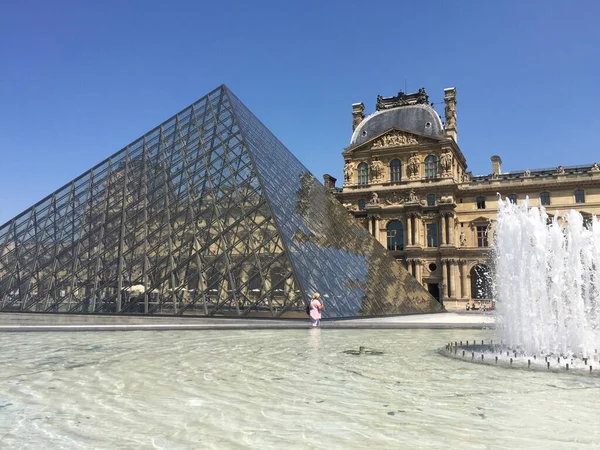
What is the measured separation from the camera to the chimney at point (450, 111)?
46438 millimetres

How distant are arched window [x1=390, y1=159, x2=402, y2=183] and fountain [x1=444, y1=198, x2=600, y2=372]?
34.3 m

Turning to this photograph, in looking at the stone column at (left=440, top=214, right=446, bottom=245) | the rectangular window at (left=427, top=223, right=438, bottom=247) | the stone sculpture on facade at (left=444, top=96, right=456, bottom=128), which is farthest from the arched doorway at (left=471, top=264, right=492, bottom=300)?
the stone sculpture on facade at (left=444, top=96, right=456, bottom=128)

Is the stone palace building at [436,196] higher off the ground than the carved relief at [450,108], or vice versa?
the carved relief at [450,108]

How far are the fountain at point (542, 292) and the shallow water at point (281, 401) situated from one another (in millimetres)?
2251

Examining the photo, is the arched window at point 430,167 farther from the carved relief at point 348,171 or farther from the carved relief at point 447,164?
the carved relief at point 348,171

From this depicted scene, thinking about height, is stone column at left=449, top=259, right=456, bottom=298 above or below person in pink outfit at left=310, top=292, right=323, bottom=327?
above

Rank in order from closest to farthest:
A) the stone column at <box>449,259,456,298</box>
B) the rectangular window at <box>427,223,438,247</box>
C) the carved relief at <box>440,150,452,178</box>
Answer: the stone column at <box>449,259,456,298</box> < the carved relief at <box>440,150,452,178</box> < the rectangular window at <box>427,223,438,247</box>

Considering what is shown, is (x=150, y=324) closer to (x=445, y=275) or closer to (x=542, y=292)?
(x=542, y=292)

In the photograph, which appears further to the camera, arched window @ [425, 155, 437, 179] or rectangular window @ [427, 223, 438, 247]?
arched window @ [425, 155, 437, 179]

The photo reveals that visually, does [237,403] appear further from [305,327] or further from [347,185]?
[347,185]

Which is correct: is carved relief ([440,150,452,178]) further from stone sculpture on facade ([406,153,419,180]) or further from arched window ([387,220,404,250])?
arched window ([387,220,404,250])

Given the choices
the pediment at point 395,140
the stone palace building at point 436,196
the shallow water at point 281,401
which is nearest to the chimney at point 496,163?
the stone palace building at point 436,196

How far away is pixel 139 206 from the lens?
58.7 ft

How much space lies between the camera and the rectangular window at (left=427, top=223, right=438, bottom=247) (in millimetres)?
42906
